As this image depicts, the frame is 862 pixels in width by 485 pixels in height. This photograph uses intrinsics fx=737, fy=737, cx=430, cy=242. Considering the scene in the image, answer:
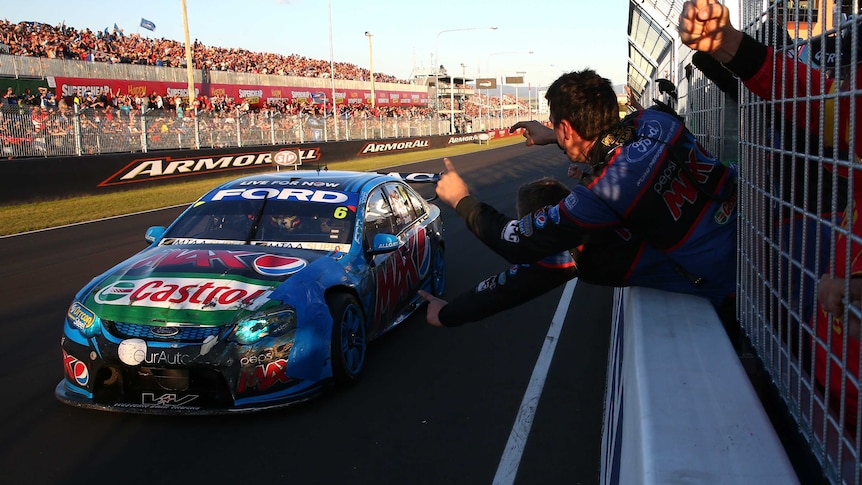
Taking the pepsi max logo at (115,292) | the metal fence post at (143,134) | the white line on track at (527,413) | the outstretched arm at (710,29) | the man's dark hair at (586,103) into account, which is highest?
the metal fence post at (143,134)

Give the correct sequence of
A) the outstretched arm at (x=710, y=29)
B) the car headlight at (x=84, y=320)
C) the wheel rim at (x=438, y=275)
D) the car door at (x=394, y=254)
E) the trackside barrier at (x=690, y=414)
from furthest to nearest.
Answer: the wheel rim at (x=438, y=275), the car door at (x=394, y=254), the car headlight at (x=84, y=320), the outstretched arm at (x=710, y=29), the trackside barrier at (x=690, y=414)

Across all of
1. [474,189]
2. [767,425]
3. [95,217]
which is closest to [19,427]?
[767,425]

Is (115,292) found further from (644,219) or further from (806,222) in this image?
(806,222)

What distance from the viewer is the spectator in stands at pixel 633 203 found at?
2711 mm

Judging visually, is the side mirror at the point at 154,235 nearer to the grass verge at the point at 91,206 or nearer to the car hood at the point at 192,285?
the car hood at the point at 192,285

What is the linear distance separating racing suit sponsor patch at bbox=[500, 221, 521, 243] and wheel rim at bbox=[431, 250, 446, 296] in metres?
4.94

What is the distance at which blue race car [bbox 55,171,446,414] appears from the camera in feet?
14.7

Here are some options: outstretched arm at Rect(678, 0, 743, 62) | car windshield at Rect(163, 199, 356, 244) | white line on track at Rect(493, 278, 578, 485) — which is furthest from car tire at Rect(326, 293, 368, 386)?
outstretched arm at Rect(678, 0, 743, 62)

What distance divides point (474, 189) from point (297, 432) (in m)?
17.3

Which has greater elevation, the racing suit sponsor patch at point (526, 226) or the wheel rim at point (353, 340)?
the racing suit sponsor patch at point (526, 226)

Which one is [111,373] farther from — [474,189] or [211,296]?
[474,189]

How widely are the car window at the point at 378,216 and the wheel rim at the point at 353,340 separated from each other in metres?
0.85

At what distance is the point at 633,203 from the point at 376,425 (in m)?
2.56

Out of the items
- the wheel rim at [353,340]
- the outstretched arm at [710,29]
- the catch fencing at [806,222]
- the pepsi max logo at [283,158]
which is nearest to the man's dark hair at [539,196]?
the catch fencing at [806,222]
